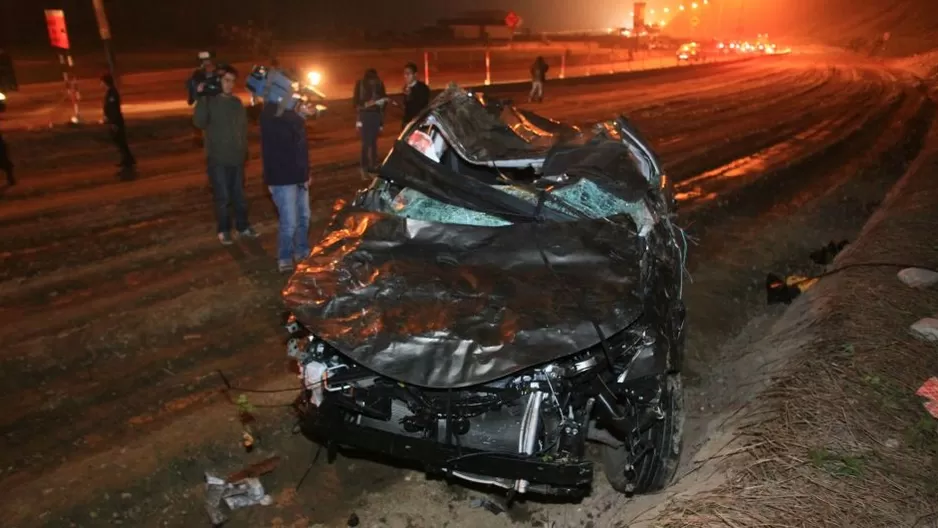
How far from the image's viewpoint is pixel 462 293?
3449 mm

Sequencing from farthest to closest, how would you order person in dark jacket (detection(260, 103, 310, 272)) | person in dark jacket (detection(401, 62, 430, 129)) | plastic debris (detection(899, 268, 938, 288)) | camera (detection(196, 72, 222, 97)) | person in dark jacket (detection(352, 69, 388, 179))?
person in dark jacket (detection(401, 62, 430, 129)), person in dark jacket (detection(352, 69, 388, 179)), camera (detection(196, 72, 222, 97)), person in dark jacket (detection(260, 103, 310, 272)), plastic debris (detection(899, 268, 938, 288))

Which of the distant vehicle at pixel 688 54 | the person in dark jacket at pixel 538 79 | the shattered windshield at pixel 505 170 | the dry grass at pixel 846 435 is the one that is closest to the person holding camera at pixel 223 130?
the shattered windshield at pixel 505 170

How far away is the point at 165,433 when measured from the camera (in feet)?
14.1

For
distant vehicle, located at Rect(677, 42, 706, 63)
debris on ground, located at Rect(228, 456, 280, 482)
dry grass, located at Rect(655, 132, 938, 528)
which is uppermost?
distant vehicle, located at Rect(677, 42, 706, 63)

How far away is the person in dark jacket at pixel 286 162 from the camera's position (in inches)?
240

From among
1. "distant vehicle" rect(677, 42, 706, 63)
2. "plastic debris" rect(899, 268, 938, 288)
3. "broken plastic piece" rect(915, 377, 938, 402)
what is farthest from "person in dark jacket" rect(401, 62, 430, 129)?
"distant vehicle" rect(677, 42, 706, 63)

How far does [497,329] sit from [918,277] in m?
4.33

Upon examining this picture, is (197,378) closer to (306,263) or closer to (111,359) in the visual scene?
(111,359)

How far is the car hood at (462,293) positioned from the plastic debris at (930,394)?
183cm

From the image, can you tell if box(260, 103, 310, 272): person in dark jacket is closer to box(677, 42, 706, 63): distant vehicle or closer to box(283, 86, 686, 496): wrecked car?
box(283, 86, 686, 496): wrecked car

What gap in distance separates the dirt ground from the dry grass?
0.40 metres

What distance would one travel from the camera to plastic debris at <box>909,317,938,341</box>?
441cm

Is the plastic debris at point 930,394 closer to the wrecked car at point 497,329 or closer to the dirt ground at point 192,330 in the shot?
the dirt ground at point 192,330

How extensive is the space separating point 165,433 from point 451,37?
53.2m
